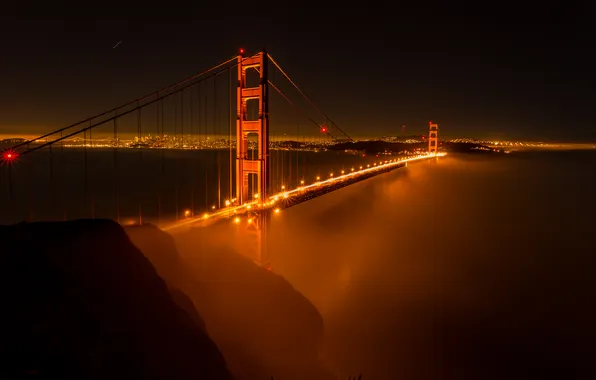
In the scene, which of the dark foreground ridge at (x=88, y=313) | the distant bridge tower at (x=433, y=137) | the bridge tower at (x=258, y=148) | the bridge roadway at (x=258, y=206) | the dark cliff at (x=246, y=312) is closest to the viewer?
the dark foreground ridge at (x=88, y=313)

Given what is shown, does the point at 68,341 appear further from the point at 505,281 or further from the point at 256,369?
the point at 505,281

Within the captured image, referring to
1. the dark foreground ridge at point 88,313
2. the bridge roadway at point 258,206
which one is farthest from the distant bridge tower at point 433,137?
the dark foreground ridge at point 88,313

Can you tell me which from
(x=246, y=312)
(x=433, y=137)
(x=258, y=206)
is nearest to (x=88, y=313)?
(x=246, y=312)

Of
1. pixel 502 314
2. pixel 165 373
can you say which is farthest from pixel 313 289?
pixel 165 373

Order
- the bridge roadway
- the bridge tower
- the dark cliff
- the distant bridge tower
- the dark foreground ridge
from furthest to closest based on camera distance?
the distant bridge tower < the bridge tower < the bridge roadway < the dark cliff < the dark foreground ridge

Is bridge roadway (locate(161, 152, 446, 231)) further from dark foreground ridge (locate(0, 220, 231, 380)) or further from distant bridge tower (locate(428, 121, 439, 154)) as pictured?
distant bridge tower (locate(428, 121, 439, 154))

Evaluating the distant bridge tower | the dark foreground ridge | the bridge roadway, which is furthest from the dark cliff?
the distant bridge tower

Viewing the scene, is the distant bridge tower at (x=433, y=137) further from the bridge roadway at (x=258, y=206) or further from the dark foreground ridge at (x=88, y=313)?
the dark foreground ridge at (x=88, y=313)
